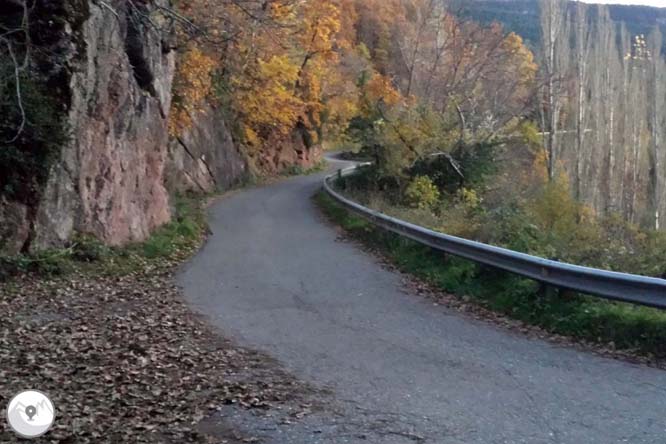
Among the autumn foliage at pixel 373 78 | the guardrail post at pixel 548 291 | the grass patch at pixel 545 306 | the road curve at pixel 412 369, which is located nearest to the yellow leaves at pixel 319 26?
the autumn foliage at pixel 373 78

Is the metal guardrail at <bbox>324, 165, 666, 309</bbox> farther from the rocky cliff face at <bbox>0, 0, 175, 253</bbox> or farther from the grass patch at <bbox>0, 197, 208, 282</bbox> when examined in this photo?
the rocky cliff face at <bbox>0, 0, 175, 253</bbox>

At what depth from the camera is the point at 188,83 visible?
86.7 ft

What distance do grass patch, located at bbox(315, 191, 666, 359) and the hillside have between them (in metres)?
20.2

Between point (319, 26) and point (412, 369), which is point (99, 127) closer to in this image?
point (412, 369)

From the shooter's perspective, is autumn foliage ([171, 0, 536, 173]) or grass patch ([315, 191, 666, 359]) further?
autumn foliage ([171, 0, 536, 173])

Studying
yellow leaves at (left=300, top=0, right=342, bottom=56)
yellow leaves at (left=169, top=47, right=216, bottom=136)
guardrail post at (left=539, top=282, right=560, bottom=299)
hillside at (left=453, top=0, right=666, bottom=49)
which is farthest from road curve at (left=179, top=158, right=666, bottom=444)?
yellow leaves at (left=300, top=0, right=342, bottom=56)

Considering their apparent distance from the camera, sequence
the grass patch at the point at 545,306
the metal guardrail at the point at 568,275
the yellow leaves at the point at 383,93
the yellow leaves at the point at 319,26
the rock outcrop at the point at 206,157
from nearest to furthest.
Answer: the grass patch at the point at 545,306, the metal guardrail at the point at 568,275, the yellow leaves at the point at 383,93, the rock outcrop at the point at 206,157, the yellow leaves at the point at 319,26

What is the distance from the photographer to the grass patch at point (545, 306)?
7742mm

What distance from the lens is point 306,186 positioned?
4184cm

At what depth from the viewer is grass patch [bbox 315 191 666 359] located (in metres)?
7.74

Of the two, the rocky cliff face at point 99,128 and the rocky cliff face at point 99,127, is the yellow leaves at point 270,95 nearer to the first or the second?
the rocky cliff face at point 99,127

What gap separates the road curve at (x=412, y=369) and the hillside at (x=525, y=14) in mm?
22114

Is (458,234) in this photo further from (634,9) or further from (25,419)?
(634,9)

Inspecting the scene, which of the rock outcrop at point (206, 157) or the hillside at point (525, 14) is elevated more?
the hillside at point (525, 14)
